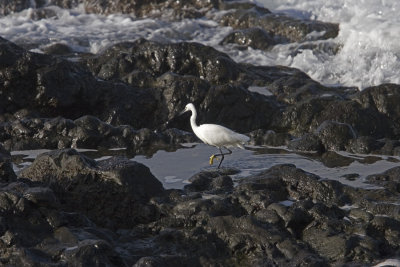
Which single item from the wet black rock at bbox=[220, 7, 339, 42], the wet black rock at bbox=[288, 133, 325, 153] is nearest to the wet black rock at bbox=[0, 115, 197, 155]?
the wet black rock at bbox=[288, 133, 325, 153]

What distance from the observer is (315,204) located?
7.41 meters

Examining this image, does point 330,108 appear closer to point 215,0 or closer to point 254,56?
point 254,56

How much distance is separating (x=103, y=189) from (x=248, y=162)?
9.28 feet

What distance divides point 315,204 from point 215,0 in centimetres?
1460

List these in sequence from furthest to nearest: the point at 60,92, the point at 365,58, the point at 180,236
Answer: the point at 365,58, the point at 60,92, the point at 180,236

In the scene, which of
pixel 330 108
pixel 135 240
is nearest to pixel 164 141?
pixel 330 108

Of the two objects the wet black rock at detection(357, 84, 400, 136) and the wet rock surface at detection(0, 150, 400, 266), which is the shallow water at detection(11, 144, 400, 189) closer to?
the wet rock surface at detection(0, 150, 400, 266)

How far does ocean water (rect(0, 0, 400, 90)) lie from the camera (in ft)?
54.5

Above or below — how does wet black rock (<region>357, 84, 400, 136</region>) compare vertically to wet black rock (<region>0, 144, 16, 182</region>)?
below

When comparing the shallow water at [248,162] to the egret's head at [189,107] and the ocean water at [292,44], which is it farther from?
the ocean water at [292,44]

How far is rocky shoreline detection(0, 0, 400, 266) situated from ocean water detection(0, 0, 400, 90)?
5.81ft

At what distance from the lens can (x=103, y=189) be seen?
7762mm

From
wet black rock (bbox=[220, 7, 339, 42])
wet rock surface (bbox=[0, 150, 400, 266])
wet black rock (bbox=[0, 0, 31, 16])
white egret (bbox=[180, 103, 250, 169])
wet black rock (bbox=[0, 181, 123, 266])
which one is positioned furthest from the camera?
wet black rock (bbox=[0, 0, 31, 16])

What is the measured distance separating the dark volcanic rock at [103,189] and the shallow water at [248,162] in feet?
3.86
